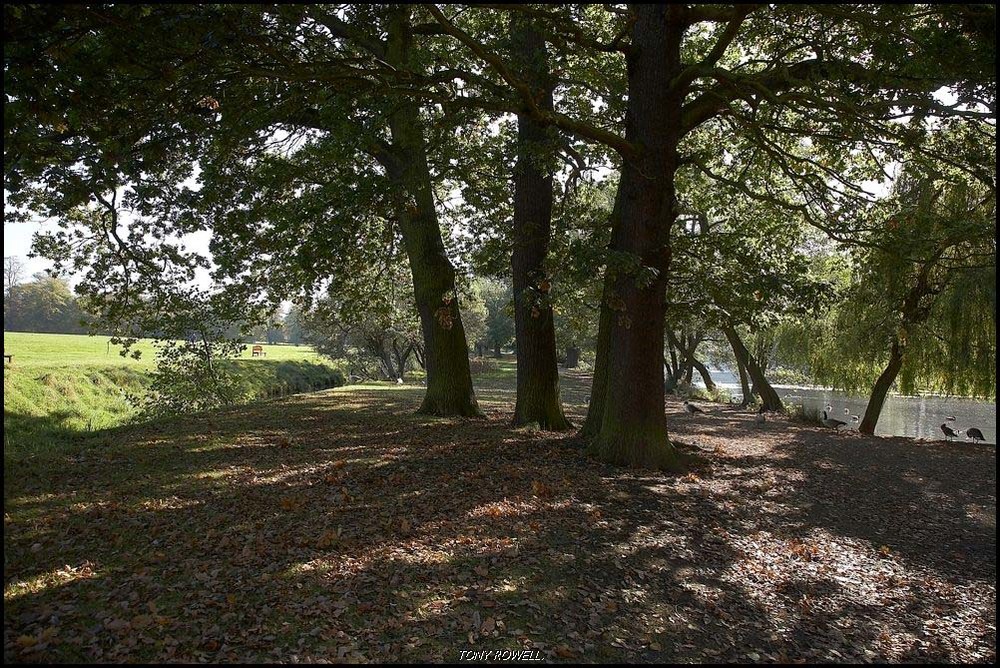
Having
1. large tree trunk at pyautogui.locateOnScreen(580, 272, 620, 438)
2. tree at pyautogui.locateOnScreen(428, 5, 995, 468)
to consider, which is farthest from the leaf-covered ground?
tree at pyautogui.locateOnScreen(428, 5, 995, 468)

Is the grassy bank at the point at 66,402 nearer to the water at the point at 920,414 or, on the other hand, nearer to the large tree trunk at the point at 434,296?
the large tree trunk at the point at 434,296

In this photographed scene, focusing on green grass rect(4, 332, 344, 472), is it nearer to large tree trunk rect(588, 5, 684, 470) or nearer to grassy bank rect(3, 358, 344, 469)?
grassy bank rect(3, 358, 344, 469)

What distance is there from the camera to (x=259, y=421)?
12281mm

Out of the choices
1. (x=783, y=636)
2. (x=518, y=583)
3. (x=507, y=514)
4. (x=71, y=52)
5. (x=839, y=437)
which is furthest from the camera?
(x=839, y=437)

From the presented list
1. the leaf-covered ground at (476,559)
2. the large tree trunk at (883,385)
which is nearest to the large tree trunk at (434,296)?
the leaf-covered ground at (476,559)

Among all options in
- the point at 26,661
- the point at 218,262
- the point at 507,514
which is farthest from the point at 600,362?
the point at 26,661

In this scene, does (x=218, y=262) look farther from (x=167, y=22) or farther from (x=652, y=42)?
(x=652, y=42)

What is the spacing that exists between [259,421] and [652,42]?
9963 millimetres

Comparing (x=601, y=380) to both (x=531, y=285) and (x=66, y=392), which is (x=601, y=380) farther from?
(x=66, y=392)

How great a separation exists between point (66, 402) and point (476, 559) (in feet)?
55.3

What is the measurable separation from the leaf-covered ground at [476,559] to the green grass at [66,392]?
3.84 m

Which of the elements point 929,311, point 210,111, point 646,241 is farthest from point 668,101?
point 929,311

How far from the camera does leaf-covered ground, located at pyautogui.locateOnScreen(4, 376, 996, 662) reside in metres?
4.02

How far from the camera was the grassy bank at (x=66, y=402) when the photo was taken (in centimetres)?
1166
